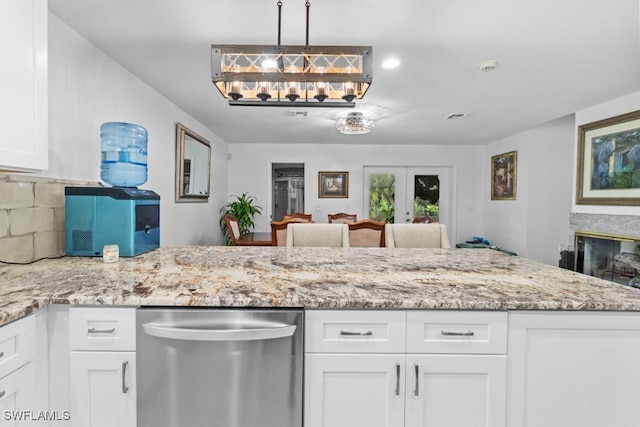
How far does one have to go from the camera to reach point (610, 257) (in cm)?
337

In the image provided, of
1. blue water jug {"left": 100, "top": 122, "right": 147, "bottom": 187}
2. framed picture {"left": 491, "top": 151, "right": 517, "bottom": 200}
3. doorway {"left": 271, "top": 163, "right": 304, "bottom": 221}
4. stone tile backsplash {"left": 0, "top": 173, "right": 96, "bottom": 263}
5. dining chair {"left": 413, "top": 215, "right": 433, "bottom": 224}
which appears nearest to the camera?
stone tile backsplash {"left": 0, "top": 173, "right": 96, "bottom": 263}

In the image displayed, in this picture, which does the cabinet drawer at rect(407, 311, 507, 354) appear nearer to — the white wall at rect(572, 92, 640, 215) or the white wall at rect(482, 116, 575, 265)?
the white wall at rect(572, 92, 640, 215)

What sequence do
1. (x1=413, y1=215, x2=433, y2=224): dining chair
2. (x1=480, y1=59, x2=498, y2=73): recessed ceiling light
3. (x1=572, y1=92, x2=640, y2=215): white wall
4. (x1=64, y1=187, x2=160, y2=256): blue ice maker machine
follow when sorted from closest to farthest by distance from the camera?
(x1=64, y1=187, x2=160, y2=256): blue ice maker machine → (x1=480, y1=59, x2=498, y2=73): recessed ceiling light → (x1=572, y1=92, x2=640, y2=215): white wall → (x1=413, y1=215, x2=433, y2=224): dining chair

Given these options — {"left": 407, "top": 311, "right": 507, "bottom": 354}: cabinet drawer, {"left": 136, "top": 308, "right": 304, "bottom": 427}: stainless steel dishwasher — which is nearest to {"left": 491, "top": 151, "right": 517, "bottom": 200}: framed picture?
{"left": 407, "top": 311, "right": 507, "bottom": 354}: cabinet drawer

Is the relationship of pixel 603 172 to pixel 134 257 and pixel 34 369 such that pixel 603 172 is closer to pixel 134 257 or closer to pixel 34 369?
pixel 134 257

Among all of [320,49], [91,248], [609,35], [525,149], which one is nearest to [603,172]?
[525,149]

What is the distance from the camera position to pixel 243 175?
5941mm

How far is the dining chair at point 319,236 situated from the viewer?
250 cm

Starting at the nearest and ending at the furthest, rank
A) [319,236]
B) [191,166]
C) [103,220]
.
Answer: [103,220] → [319,236] → [191,166]

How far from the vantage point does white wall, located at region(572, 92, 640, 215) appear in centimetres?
307

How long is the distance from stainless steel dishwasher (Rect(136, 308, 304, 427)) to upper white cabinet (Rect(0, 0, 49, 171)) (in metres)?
0.79

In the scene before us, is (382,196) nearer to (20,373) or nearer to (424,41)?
(424,41)

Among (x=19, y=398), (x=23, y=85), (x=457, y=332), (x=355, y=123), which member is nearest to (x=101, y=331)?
(x=19, y=398)

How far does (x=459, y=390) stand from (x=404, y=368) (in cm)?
21
